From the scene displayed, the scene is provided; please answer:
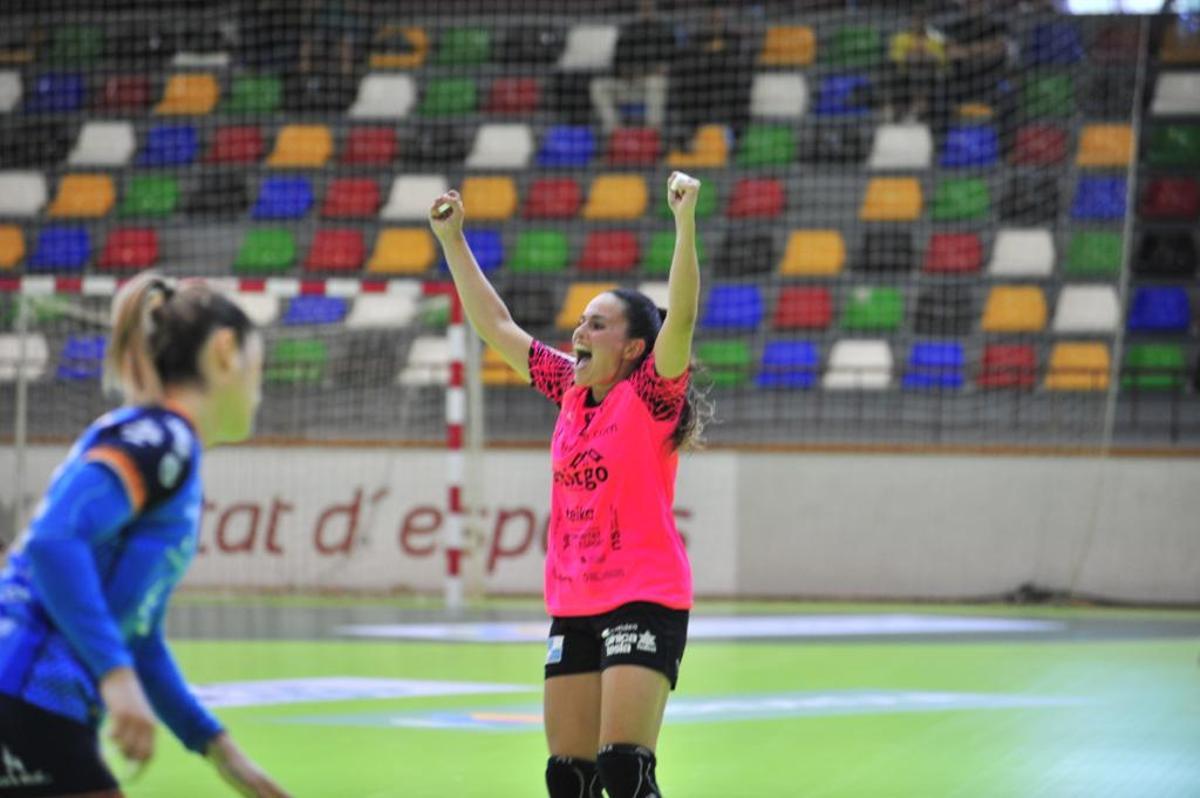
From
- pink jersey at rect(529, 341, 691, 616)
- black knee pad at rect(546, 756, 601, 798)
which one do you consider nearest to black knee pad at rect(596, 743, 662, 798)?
black knee pad at rect(546, 756, 601, 798)

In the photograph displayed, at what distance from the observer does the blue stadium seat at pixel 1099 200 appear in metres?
20.0

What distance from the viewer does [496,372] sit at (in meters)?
19.9

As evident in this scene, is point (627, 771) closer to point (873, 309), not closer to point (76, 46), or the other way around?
point (873, 309)

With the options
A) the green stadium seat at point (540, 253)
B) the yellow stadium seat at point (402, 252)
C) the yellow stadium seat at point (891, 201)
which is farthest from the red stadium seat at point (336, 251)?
the yellow stadium seat at point (891, 201)

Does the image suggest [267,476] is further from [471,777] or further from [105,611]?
[105,611]

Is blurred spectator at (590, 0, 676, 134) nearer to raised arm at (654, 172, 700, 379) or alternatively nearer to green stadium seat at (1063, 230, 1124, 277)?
green stadium seat at (1063, 230, 1124, 277)

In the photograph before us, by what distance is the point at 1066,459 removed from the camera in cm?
1770

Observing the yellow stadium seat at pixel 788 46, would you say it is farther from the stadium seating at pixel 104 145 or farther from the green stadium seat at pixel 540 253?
the stadium seating at pixel 104 145

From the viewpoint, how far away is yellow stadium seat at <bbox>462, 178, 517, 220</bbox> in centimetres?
2206

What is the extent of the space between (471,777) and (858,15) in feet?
53.4

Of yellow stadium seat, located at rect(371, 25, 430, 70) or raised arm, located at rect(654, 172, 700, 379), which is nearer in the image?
raised arm, located at rect(654, 172, 700, 379)

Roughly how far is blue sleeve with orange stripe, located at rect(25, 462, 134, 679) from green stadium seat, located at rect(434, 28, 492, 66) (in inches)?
830

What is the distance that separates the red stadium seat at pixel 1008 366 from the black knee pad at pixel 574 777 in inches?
566

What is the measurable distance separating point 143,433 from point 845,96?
64.9 ft
